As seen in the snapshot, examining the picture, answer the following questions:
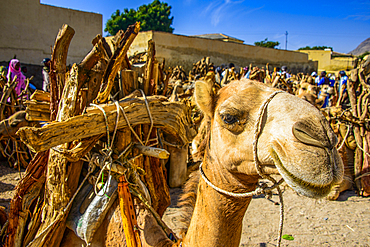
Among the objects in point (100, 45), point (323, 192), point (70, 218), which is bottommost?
point (70, 218)

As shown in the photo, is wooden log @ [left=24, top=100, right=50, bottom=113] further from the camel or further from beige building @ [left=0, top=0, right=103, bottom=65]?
beige building @ [left=0, top=0, right=103, bottom=65]

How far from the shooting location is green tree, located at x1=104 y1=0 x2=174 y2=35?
1565 inches

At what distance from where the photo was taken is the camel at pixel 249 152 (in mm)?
1112

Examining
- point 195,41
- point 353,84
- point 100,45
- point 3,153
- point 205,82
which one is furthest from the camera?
point 195,41

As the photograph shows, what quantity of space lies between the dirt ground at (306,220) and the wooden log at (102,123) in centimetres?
185

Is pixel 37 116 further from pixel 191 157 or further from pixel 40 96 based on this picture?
pixel 191 157

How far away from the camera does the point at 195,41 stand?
2330 centimetres

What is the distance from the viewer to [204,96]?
161cm

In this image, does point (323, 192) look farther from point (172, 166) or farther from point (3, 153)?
point (3, 153)

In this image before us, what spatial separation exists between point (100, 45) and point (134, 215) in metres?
1.44

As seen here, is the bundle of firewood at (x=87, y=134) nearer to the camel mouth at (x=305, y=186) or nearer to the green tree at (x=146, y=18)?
the camel mouth at (x=305, y=186)

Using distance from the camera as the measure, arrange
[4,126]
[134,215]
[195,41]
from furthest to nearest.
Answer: [195,41], [4,126], [134,215]

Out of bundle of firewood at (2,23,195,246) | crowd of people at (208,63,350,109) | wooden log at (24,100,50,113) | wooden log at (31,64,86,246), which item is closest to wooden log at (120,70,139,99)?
bundle of firewood at (2,23,195,246)

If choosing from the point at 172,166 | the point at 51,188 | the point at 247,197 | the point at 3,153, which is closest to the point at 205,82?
the point at 247,197
